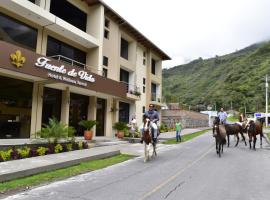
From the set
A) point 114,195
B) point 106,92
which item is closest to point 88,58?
point 106,92

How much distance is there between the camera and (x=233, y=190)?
8352 mm

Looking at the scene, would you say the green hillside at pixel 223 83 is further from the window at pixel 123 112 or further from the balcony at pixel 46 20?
the balcony at pixel 46 20

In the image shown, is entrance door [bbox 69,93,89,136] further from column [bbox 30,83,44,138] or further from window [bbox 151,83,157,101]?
window [bbox 151,83,157,101]

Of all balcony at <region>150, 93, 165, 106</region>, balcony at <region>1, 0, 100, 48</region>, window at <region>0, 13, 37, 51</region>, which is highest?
balcony at <region>1, 0, 100, 48</region>

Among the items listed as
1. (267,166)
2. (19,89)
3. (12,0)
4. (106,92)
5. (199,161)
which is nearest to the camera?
(267,166)

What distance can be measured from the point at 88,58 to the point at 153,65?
59.3ft

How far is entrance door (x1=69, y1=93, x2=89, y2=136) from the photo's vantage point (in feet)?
80.8

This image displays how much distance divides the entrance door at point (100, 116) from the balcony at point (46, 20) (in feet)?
17.7

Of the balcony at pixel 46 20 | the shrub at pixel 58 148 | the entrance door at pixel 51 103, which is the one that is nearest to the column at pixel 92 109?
the entrance door at pixel 51 103

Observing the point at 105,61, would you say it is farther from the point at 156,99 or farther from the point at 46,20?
the point at 156,99

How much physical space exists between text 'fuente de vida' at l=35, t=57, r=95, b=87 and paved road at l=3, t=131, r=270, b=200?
8.28 metres

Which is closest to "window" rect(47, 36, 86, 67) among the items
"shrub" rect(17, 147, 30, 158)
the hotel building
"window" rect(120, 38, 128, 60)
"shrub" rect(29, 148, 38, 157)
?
the hotel building

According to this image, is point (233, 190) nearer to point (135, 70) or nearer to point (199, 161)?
point (199, 161)

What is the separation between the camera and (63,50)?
24.3 m
